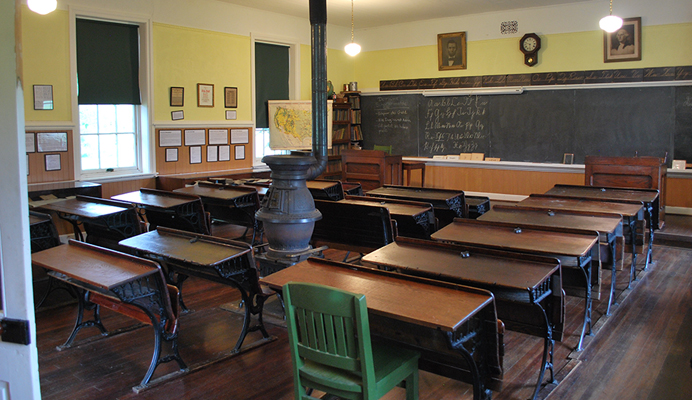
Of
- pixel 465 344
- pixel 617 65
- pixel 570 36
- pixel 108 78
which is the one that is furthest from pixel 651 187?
pixel 108 78

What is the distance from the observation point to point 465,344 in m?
2.28


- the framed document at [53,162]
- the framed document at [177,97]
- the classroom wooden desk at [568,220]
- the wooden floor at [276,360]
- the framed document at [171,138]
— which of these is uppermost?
the framed document at [177,97]

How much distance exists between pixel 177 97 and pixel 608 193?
567 centimetres

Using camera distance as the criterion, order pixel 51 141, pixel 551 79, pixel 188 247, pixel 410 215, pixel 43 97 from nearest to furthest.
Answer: pixel 188 247, pixel 410 215, pixel 43 97, pixel 51 141, pixel 551 79

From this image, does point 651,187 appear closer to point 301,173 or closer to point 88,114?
point 301,173

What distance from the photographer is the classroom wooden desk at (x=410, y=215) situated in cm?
439

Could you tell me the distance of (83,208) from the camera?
4582 mm

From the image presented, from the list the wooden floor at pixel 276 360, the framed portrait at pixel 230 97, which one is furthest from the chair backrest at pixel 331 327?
the framed portrait at pixel 230 97

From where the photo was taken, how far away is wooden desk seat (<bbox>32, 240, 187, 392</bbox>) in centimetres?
278

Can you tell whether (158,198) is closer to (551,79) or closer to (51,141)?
(51,141)

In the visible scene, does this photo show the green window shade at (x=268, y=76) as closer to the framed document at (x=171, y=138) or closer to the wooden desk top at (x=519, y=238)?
the framed document at (x=171, y=138)

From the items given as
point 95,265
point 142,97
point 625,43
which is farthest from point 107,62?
point 625,43

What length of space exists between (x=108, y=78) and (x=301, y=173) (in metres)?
4.40

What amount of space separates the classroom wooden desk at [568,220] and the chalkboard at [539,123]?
14.8 ft
